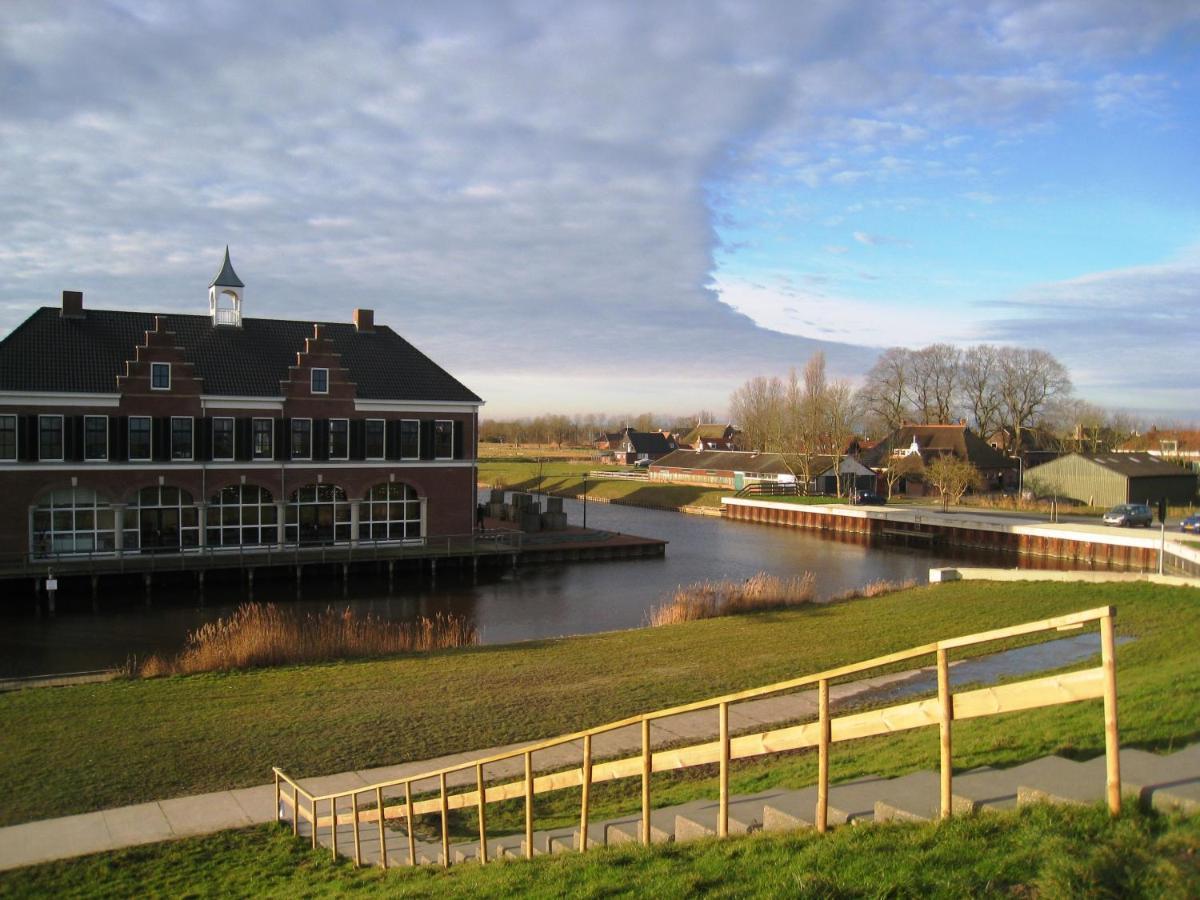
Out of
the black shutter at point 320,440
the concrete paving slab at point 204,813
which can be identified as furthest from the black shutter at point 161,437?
the concrete paving slab at point 204,813

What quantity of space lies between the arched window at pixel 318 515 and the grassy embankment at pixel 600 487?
38.0m

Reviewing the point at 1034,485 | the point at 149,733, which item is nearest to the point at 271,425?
the point at 149,733

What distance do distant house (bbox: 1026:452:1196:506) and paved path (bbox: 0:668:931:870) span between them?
55914 millimetres

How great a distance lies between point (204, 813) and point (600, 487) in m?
77.7

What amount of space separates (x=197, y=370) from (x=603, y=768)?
36138mm

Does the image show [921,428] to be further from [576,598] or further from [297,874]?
[297,874]

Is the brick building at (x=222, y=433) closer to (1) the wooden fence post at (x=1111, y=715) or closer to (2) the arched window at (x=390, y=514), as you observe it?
(2) the arched window at (x=390, y=514)

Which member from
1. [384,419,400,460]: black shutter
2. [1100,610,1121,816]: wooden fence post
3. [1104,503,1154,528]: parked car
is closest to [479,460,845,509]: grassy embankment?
[1104,503,1154,528]: parked car

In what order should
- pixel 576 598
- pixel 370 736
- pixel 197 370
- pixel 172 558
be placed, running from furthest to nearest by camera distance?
pixel 197 370, pixel 172 558, pixel 576 598, pixel 370 736

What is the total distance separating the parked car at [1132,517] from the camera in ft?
165

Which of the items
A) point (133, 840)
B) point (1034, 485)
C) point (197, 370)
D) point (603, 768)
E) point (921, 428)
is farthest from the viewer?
point (921, 428)

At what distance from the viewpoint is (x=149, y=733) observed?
44.2 feet

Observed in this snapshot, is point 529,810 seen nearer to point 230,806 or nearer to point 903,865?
point 903,865

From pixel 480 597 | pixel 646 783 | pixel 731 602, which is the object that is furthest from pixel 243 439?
pixel 646 783
